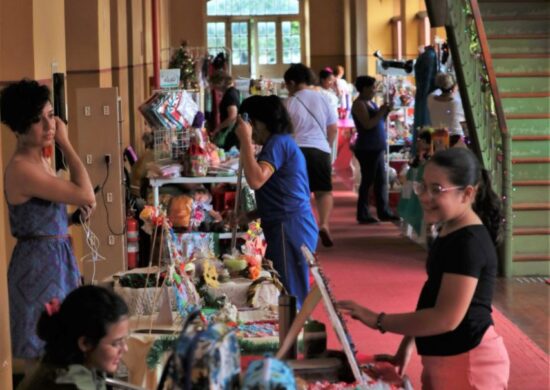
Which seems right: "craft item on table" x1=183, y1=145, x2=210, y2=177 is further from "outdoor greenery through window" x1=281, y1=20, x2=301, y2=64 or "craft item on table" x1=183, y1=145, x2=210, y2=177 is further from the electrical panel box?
"outdoor greenery through window" x1=281, y1=20, x2=301, y2=64

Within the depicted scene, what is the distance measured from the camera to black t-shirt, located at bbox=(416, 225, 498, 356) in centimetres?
334

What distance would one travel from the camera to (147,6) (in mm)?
17703

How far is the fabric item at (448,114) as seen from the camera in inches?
416

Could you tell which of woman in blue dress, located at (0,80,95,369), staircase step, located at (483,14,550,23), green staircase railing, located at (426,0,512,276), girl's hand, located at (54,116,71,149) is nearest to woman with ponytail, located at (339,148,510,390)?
woman in blue dress, located at (0,80,95,369)

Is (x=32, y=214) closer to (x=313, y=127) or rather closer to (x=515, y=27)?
(x=313, y=127)

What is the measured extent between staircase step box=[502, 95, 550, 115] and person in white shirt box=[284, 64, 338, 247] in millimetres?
1573

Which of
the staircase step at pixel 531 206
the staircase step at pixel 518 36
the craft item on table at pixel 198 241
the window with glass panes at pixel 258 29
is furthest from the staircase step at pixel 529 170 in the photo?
the window with glass panes at pixel 258 29

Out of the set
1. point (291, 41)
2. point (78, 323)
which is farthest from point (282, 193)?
point (291, 41)

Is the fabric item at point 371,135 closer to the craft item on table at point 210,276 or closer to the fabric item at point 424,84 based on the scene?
the fabric item at point 424,84

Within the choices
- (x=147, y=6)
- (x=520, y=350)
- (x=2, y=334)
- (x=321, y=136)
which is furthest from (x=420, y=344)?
(x=147, y=6)

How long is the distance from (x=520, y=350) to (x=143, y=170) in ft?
11.1

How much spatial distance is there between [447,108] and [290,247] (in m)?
5.27

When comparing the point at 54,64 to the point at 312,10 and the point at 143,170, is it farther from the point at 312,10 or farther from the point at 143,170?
the point at 312,10

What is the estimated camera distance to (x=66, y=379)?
2.74 m
